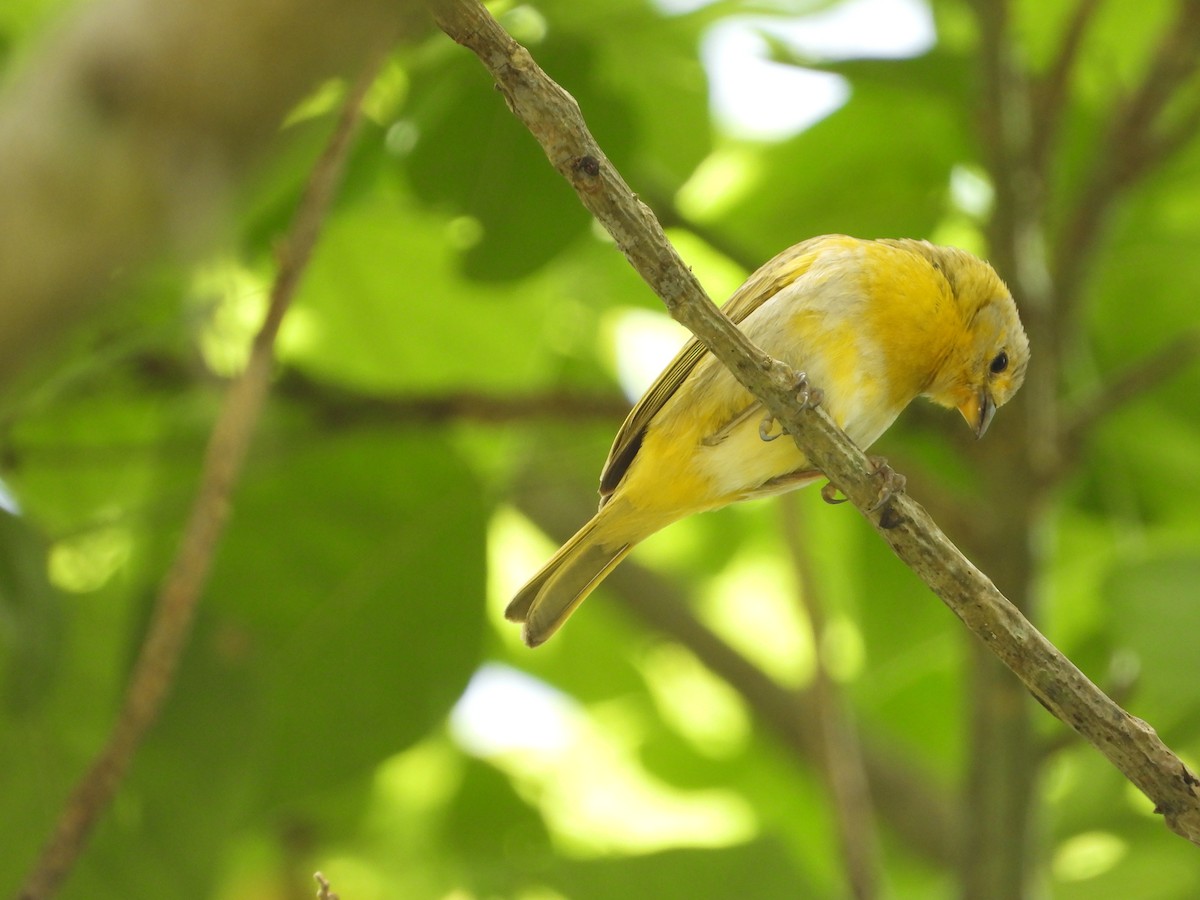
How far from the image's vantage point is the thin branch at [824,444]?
166 centimetres

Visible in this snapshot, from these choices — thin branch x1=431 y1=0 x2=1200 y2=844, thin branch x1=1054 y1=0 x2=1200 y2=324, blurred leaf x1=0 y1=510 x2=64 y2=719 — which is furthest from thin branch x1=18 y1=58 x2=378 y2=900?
thin branch x1=1054 y1=0 x2=1200 y2=324

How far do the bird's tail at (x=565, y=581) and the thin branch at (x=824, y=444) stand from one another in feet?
3.88

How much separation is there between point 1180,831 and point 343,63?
1.60 metres

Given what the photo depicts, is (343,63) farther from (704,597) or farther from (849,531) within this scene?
(704,597)

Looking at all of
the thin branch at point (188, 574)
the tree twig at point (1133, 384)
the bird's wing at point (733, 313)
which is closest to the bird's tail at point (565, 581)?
the bird's wing at point (733, 313)

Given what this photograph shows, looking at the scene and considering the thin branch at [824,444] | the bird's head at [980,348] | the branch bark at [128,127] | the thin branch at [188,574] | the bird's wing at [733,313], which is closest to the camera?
the branch bark at [128,127]

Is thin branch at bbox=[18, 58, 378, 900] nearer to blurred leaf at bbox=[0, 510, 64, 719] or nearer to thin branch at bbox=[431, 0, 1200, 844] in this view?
blurred leaf at bbox=[0, 510, 64, 719]

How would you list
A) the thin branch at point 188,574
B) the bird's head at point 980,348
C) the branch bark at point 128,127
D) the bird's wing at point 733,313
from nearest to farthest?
the branch bark at point 128,127
the thin branch at point 188,574
the bird's wing at point 733,313
the bird's head at point 980,348

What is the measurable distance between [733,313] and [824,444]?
4.23ft

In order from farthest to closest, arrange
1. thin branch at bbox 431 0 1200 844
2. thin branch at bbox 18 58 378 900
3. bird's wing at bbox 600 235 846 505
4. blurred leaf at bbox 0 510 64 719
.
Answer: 1. bird's wing at bbox 600 235 846 505
2. blurred leaf at bbox 0 510 64 719
3. thin branch at bbox 18 58 378 900
4. thin branch at bbox 431 0 1200 844

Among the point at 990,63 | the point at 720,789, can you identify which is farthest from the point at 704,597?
the point at 990,63

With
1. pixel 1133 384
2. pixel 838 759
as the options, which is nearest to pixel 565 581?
pixel 838 759

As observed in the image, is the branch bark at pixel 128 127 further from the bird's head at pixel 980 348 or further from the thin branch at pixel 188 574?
the bird's head at pixel 980 348

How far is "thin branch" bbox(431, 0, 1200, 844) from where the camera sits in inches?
65.2
